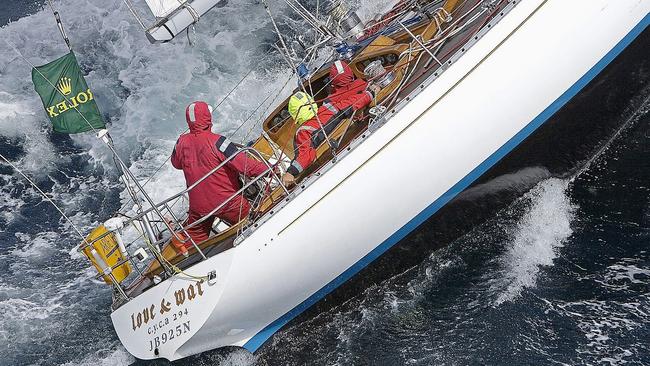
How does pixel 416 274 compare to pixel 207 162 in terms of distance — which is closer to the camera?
pixel 207 162

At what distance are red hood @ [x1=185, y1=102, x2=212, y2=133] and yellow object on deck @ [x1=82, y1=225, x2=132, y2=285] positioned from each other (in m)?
1.08

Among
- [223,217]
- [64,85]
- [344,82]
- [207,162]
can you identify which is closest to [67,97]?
[64,85]

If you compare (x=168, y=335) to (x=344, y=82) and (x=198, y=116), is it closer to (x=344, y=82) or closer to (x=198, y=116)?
(x=198, y=116)

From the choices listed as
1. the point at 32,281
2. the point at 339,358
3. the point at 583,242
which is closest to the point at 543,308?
the point at 583,242

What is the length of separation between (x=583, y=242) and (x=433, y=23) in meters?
2.11

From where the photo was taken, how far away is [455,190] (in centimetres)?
601

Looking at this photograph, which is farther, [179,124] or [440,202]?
[179,124]

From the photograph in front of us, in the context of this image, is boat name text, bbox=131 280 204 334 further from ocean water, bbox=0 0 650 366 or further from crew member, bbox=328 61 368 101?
crew member, bbox=328 61 368 101

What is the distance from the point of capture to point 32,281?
298 inches

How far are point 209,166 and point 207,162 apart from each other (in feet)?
0.13

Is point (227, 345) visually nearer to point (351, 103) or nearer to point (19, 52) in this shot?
point (351, 103)

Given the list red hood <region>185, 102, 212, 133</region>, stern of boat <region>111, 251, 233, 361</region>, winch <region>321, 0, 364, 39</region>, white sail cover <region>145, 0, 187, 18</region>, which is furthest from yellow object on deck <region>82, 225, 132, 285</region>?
winch <region>321, 0, 364, 39</region>

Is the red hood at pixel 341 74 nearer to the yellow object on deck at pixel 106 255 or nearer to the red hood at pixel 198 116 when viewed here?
the red hood at pixel 198 116

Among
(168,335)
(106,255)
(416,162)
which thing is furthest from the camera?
(106,255)
